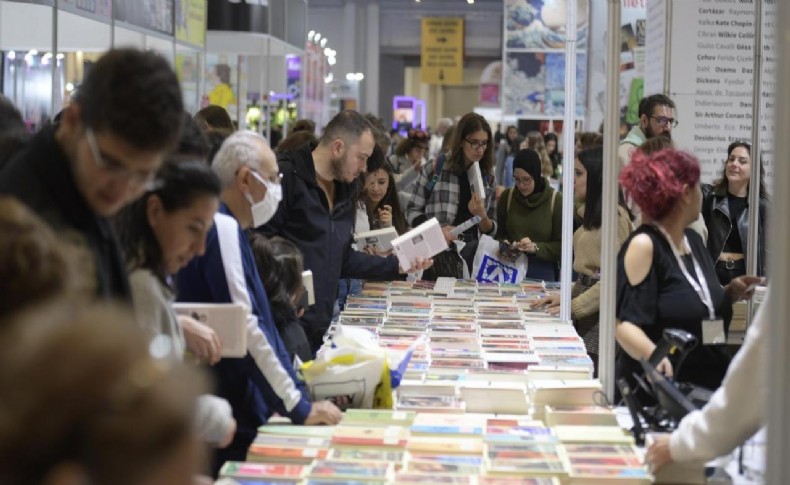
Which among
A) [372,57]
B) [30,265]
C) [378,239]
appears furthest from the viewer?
[372,57]

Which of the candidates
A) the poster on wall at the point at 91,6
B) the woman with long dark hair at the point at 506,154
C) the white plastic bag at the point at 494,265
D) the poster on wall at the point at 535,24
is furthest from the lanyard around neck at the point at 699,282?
the woman with long dark hair at the point at 506,154

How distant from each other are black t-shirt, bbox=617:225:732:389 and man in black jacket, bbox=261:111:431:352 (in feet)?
5.41

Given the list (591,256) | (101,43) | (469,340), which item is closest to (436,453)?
(469,340)

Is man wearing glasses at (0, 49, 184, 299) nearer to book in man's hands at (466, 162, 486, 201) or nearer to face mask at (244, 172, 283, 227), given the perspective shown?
Answer: face mask at (244, 172, 283, 227)

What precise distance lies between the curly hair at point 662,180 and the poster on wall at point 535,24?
39.4ft

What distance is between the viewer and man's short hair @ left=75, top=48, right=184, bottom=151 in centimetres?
212

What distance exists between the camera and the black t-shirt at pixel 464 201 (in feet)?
22.8

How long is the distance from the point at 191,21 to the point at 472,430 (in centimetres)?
907

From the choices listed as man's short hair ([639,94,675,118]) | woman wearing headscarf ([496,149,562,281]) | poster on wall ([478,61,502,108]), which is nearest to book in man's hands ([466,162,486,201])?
woman wearing headscarf ([496,149,562,281])

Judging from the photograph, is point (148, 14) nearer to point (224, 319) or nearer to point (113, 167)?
point (224, 319)

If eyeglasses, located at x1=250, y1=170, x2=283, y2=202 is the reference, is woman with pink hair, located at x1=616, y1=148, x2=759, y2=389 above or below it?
below

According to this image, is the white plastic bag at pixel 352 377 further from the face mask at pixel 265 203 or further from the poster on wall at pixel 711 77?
the poster on wall at pixel 711 77

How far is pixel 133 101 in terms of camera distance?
214cm

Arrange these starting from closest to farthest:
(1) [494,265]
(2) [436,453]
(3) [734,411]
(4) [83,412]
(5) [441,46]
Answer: (4) [83,412] < (3) [734,411] < (2) [436,453] < (1) [494,265] < (5) [441,46]
